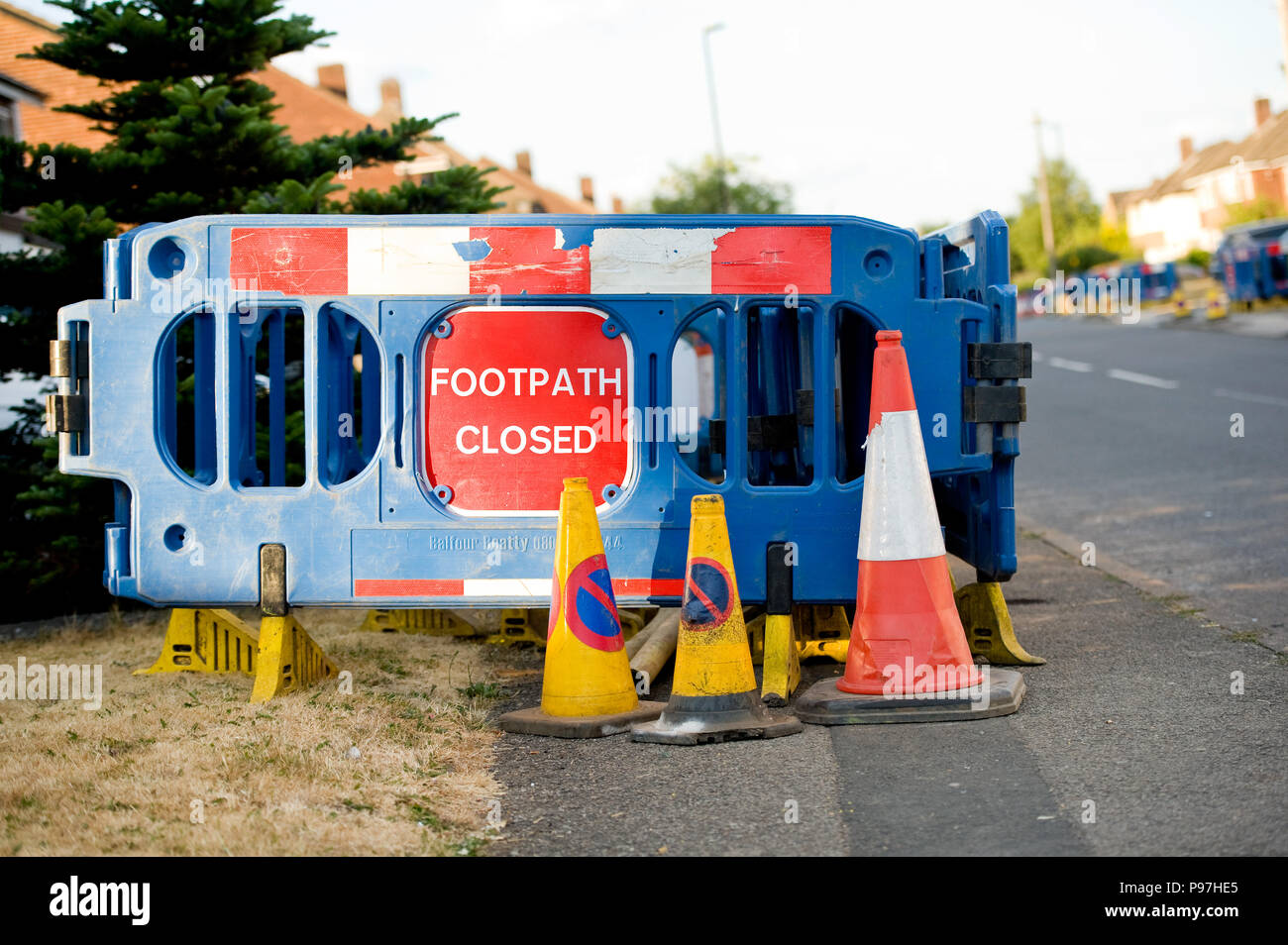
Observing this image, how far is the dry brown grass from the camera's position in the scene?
3465 mm

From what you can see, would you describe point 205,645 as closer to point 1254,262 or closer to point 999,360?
point 999,360

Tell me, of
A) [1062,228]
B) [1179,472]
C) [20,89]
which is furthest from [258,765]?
[1062,228]

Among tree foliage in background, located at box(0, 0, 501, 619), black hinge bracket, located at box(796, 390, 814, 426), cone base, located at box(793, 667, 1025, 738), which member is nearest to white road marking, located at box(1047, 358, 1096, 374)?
tree foliage in background, located at box(0, 0, 501, 619)

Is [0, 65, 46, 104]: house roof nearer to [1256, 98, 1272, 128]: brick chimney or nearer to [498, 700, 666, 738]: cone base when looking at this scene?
[498, 700, 666, 738]: cone base

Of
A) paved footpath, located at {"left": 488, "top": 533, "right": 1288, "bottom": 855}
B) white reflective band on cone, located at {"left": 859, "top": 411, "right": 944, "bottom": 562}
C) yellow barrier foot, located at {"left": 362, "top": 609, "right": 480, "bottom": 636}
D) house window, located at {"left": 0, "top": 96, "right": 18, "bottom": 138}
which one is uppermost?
house window, located at {"left": 0, "top": 96, "right": 18, "bottom": 138}

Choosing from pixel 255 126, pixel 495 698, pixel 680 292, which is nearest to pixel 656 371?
pixel 680 292

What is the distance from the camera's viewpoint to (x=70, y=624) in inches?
281

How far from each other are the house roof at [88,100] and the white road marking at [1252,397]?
9.03 metres

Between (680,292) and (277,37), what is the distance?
451 cm

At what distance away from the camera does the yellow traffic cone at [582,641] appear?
472 cm

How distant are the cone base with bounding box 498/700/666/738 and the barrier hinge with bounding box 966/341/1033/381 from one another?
5.99 ft

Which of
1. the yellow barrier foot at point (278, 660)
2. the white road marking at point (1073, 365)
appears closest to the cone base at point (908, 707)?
the yellow barrier foot at point (278, 660)

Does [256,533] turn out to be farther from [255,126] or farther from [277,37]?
[277,37]

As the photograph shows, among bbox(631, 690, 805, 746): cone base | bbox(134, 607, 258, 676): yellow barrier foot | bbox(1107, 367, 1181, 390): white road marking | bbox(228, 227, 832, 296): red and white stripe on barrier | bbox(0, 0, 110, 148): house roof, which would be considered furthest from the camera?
bbox(0, 0, 110, 148): house roof
